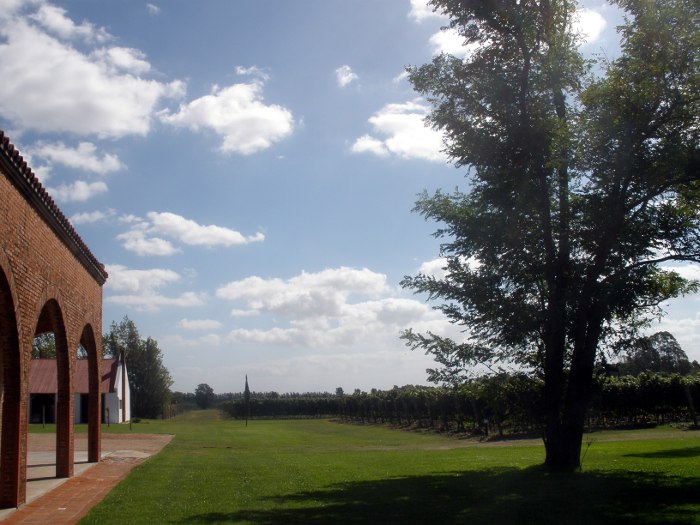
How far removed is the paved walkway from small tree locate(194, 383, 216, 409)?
119m

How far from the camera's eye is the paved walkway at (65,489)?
1101 centimetres

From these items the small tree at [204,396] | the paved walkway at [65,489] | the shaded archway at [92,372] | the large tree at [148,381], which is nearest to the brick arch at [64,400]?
the paved walkway at [65,489]

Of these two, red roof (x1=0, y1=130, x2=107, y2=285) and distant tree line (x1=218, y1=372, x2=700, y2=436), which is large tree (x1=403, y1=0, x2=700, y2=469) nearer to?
distant tree line (x1=218, y1=372, x2=700, y2=436)

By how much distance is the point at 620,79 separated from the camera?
14477 mm

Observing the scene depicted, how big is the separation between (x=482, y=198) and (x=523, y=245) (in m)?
1.58

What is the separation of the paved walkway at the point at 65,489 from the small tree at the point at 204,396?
118562 millimetres

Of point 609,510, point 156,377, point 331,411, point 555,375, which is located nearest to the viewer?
point 609,510

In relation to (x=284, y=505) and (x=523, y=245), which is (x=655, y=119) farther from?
(x=284, y=505)

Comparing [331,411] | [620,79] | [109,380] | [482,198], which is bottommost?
[331,411]

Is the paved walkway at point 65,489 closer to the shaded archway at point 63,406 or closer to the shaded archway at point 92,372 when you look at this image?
the shaded archway at point 63,406

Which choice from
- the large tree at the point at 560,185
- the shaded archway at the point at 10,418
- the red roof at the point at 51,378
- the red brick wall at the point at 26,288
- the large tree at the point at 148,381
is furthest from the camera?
the large tree at the point at 148,381

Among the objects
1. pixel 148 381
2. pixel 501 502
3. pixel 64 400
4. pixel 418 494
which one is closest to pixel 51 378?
pixel 148 381

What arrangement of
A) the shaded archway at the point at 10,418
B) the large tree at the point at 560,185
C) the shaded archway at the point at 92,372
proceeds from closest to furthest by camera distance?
1. the shaded archway at the point at 10,418
2. the large tree at the point at 560,185
3. the shaded archway at the point at 92,372

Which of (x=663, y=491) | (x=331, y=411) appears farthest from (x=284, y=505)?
(x=331, y=411)
